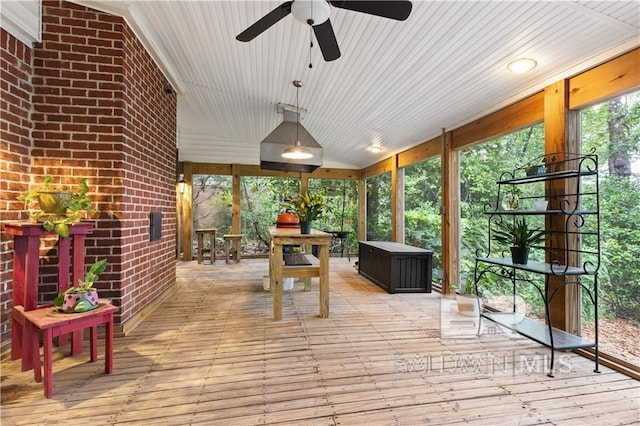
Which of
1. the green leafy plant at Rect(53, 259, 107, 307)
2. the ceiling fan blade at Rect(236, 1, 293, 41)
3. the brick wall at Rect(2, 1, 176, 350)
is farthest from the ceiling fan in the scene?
the green leafy plant at Rect(53, 259, 107, 307)

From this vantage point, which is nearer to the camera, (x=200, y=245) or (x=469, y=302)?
(x=469, y=302)

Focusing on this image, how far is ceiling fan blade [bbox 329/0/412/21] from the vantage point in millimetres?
1608

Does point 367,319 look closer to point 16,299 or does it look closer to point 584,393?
point 584,393

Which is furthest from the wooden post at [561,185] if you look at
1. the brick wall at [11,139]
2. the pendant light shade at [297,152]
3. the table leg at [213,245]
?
the table leg at [213,245]

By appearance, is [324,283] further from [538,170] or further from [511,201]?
[538,170]

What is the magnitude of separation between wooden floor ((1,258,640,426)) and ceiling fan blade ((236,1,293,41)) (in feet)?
7.93

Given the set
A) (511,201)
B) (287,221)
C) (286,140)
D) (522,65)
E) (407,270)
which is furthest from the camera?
(286,140)

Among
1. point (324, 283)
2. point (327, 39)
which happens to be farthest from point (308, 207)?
point (327, 39)

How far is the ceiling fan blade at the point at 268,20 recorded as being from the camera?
1.80m

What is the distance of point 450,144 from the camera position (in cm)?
410

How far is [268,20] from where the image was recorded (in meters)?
1.90

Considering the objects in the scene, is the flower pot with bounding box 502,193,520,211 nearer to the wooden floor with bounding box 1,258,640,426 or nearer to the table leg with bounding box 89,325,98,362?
the wooden floor with bounding box 1,258,640,426

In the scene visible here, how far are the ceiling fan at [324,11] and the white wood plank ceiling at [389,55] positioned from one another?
462 millimetres

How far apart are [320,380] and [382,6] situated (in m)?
2.39
